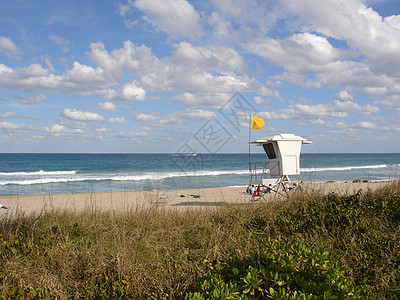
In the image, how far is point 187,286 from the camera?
10.4 ft

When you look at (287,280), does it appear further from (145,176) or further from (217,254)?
(145,176)

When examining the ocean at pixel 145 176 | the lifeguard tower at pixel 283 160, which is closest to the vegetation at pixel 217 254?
the ocean at pixel 145 176

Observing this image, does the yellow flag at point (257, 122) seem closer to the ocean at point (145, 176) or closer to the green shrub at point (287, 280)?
the ocean at point (145, 176)

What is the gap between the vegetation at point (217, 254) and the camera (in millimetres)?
2807

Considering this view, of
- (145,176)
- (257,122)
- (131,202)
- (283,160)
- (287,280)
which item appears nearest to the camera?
(287,280)

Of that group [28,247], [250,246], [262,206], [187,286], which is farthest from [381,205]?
[28,247]

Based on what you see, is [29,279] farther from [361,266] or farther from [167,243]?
[361,266]

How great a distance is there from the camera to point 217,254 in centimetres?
384

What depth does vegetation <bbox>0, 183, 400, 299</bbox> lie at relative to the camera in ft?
9.21

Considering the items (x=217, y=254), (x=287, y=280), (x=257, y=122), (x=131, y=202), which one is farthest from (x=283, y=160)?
(x=287, y=280)

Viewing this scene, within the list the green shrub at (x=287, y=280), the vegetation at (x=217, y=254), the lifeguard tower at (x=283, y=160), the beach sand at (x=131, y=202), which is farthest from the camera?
the lifeguard tower at (x=283, y=160)

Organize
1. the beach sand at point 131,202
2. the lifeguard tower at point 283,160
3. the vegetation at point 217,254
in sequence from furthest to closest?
the lifeguard tower at point 283,160
the beach sand at point 131,202
the vegetation at point 217,254

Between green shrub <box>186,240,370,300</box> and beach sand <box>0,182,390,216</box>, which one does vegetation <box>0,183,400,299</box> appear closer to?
green shrub <box>186,240,370,300</box>

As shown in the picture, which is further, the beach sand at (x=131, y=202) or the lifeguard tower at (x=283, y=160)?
the lifeguard tower at (x=283, y=160)
